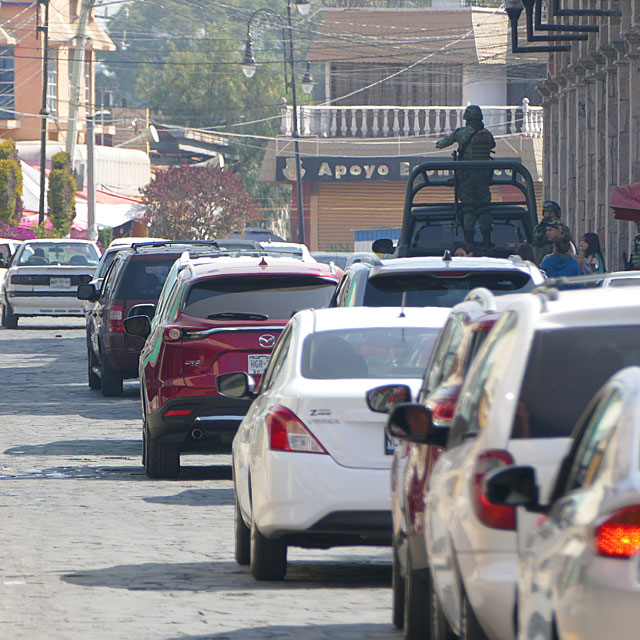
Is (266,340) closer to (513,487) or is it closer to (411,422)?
(411,422)

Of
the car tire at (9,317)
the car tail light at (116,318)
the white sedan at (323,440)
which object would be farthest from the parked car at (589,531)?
the car tire at (9,317)

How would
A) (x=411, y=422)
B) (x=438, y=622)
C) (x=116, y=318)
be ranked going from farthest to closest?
(x=116, y=318) < (x=438, y=622) < (x=411, y=422)

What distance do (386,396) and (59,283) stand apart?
28.5m

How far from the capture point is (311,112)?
6372cm

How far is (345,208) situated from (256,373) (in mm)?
51066

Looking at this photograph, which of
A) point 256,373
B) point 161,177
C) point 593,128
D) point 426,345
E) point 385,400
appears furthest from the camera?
point 161,177

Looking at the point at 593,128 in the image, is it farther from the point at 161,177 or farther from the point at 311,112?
the point at 161,177

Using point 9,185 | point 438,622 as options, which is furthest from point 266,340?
point 9,185

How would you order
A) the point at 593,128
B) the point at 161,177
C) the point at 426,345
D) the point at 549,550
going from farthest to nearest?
1. the point at 161,177
2. the point at 593,128
3. the point at 426,345
4. the point at 549,550

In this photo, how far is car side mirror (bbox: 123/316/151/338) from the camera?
52.3 feet

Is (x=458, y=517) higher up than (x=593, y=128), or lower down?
lower down

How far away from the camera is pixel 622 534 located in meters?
4.23

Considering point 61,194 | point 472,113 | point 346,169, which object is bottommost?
point 472,113

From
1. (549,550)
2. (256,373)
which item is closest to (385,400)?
(549,550)
